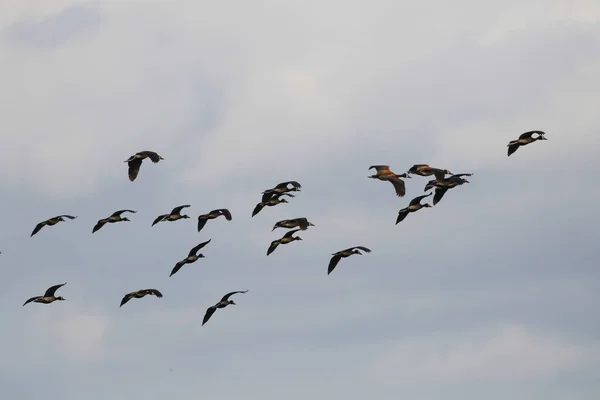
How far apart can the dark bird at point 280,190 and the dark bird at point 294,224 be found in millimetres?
1650

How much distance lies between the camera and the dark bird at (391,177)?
87.3m

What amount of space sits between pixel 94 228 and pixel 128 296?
14.2 ft

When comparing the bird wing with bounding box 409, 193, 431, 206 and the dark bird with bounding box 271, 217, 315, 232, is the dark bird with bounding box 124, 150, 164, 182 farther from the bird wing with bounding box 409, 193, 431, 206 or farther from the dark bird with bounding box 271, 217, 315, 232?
the bird wing with bounding box 409, 193, 431, 206

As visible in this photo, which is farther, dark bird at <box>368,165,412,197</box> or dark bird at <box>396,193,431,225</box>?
dark bird at <box>396,193,431,225</box>

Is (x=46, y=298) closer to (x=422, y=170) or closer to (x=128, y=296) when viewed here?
(x=128, y=296)

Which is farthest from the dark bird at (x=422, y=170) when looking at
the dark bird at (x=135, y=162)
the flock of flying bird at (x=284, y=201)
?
the dark bird at (x=135, y=162)

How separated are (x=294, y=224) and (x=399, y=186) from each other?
9.24m

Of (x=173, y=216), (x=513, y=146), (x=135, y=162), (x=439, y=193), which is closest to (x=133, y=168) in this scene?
(x=135, y=162)

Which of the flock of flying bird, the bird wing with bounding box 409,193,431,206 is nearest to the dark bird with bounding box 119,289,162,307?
the flock of flying bird

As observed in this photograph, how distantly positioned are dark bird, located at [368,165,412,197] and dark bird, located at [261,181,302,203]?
14.5 feet

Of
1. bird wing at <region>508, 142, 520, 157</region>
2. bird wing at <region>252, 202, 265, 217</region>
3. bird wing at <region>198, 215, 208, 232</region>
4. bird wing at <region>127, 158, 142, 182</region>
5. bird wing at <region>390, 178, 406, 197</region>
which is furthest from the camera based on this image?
bird wing at <region>198, 215, 208, 232</region>

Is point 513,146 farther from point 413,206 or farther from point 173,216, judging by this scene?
point 173,216

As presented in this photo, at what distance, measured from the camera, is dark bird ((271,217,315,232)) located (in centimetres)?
9344

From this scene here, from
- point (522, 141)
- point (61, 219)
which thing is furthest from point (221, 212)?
point (522, 141)
